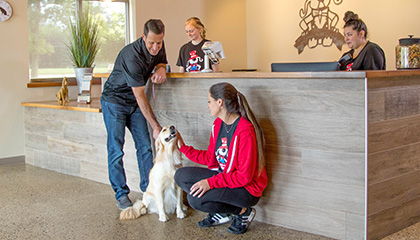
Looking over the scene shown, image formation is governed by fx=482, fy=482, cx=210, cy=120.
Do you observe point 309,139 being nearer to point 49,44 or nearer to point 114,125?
point 114,125

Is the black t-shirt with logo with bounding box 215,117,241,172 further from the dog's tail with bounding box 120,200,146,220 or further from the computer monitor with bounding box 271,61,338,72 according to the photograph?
the dog's tail with bounding box 120,200,146,220

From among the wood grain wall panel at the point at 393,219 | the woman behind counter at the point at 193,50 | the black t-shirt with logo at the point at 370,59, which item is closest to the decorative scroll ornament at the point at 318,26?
the woman behind counter at the point at 193,50

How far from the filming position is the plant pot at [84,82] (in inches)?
199

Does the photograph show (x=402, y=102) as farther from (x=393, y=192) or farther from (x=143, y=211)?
(x=143, y=211)

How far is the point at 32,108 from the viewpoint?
528cm

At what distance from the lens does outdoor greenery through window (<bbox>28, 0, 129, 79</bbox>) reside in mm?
5625

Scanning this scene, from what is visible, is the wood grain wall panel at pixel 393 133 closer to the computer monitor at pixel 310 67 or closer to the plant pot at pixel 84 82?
the computer monitor at pixel 310 67

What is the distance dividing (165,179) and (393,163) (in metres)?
1.43

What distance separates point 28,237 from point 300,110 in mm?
1841

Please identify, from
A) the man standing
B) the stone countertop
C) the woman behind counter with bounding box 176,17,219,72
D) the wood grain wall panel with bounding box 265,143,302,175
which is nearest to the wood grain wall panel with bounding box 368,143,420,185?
the wood grain wall panel with bounding box 265,143,302,175

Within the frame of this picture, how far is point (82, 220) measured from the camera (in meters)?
3.29

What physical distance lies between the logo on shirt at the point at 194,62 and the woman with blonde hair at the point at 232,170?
4.82 ft

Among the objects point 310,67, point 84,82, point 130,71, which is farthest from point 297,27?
point 310,67

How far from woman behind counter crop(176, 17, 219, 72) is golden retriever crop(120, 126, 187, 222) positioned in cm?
137
